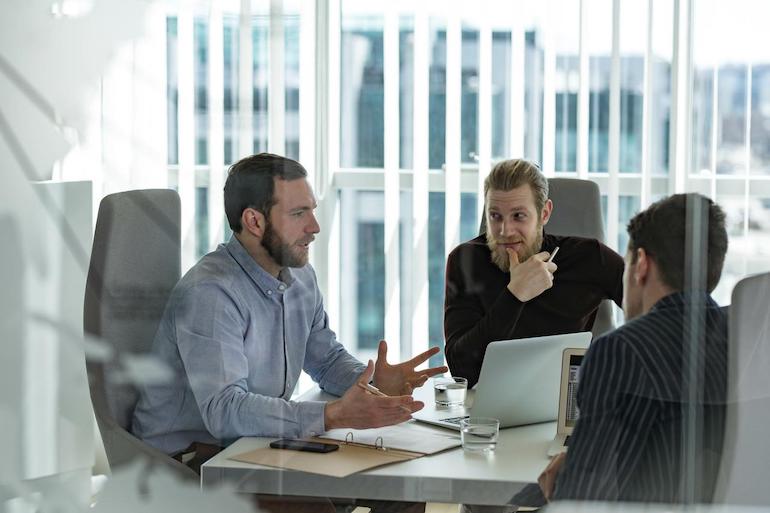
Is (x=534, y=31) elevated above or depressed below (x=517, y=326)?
above

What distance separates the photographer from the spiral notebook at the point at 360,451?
114 cm

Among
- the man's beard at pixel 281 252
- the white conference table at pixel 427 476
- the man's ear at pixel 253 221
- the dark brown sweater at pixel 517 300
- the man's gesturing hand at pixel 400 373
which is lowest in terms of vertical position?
the white conference table at pixel 427 476

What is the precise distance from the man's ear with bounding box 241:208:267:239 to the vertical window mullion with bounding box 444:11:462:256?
251mm

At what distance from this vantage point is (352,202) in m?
1.11

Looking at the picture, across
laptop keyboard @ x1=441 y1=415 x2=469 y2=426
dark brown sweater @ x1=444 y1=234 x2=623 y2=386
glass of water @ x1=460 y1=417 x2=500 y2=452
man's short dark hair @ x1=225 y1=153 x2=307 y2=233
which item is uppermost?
man's short dark hair @ x1=225 y1=153 x2=307 y2=233

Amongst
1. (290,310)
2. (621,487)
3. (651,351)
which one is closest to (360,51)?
(290,310)

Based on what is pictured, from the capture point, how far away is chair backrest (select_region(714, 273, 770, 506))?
1.07m

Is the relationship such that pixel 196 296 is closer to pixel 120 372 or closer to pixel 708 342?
pixel 120 372

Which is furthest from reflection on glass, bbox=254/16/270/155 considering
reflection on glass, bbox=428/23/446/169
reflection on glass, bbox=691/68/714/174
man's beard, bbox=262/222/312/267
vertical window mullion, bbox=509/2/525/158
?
reflection on glass, bbox=691/68/714/174

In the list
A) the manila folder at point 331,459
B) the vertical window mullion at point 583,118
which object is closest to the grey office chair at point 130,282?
the manila folder at point 331,459

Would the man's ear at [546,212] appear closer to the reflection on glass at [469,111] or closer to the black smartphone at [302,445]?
the reflection on glass at [469,111]

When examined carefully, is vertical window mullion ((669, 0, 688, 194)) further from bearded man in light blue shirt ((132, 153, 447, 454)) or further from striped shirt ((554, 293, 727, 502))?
bearded man in light blue shirt ((132, 153, 447, 454))

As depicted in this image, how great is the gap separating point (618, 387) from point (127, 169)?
0.71 m

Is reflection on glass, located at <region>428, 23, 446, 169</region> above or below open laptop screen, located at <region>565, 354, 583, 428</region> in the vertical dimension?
above
